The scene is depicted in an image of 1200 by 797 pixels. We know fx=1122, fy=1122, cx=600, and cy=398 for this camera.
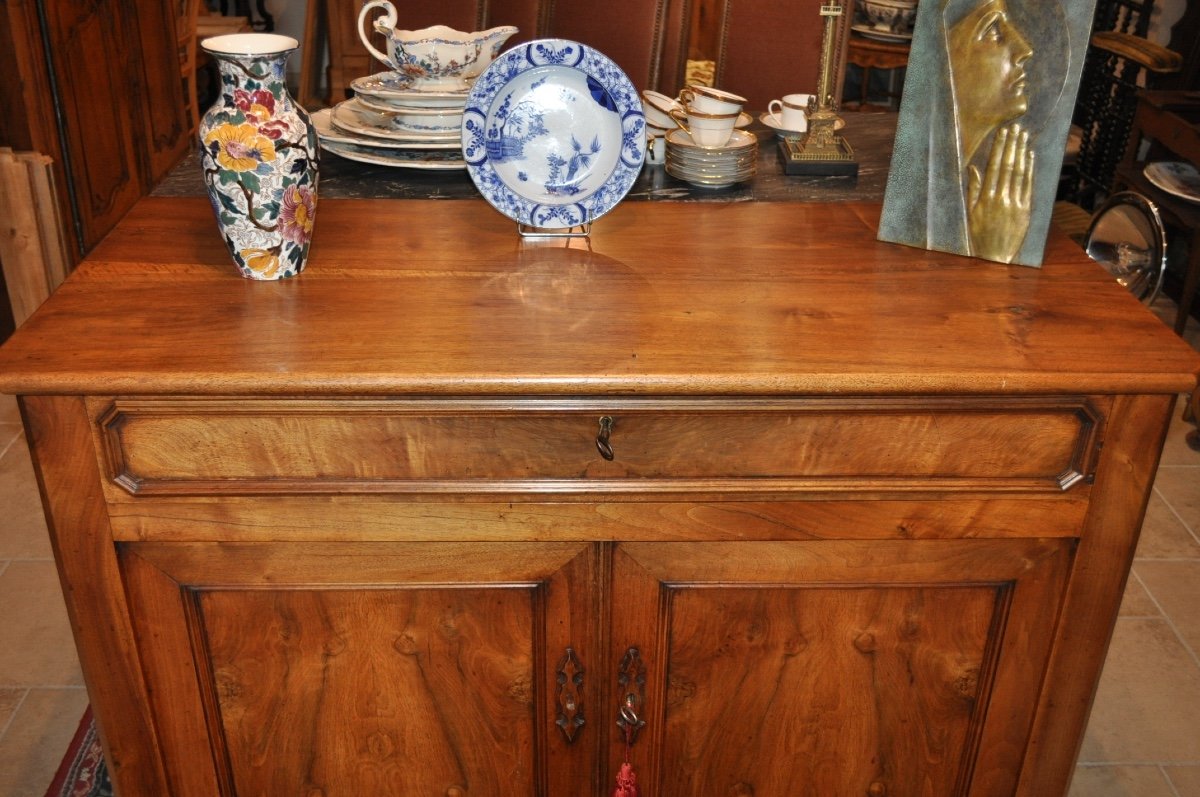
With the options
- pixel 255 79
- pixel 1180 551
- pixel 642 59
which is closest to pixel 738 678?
pixel 255 79

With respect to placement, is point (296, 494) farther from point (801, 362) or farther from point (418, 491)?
point (801, 362)

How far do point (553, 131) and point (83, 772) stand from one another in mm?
1149

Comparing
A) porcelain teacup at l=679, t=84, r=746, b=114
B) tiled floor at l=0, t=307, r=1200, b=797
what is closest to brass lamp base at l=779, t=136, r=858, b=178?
porcelain teacup at l=679, t=84, r=746, b=114

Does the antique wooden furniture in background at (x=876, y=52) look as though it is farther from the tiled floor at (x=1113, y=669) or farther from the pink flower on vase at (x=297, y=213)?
the pink flower on vase at (x=297, y=213)

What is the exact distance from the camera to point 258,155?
1.10 meters

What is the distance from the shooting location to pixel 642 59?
241cm

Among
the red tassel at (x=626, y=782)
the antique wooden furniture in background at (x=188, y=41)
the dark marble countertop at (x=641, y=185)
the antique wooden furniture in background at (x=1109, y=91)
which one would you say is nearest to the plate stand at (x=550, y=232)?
the dark marble countertop at (x=641, y=185)

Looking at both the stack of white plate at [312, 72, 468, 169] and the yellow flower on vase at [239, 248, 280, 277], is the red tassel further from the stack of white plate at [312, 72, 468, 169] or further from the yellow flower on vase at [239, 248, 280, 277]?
the stack of white plate at [312, 72, 468, 169]

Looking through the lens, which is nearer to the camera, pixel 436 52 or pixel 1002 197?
pixel 1002 197

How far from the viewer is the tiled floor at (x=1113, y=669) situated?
167 centimetres

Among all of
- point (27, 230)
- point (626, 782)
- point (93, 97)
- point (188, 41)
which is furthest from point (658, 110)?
point (188, 41)

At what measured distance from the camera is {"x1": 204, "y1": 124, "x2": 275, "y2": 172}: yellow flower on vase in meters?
1.09

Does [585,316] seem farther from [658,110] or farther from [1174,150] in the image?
[1174,150]

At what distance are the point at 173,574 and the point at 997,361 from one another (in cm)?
83
